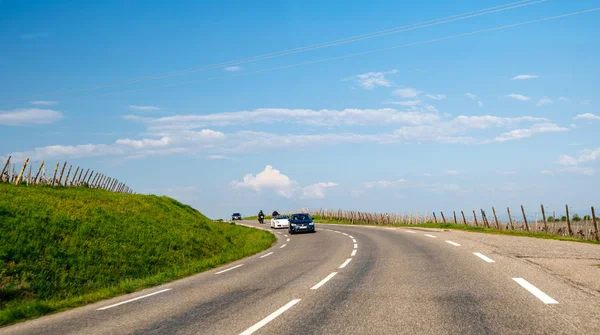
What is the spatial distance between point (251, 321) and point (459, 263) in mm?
7905

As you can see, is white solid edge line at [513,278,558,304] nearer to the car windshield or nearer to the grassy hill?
the grassy hill

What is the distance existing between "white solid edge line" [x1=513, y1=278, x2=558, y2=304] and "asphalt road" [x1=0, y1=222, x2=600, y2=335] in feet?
0.05

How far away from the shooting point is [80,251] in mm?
17328

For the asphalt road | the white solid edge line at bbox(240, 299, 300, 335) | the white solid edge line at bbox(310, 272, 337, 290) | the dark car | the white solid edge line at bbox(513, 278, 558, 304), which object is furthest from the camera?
the dark car

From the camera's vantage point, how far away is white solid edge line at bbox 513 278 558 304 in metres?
7.29

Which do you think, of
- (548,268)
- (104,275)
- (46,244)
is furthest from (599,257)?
(46,244)

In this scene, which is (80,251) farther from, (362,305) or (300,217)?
(300,217)

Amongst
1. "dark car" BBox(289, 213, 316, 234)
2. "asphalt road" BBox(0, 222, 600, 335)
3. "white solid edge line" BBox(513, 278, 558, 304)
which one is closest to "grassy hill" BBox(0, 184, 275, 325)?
"asphalt road" BBox(0, 222, 600, 335)

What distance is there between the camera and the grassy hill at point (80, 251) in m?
12.9

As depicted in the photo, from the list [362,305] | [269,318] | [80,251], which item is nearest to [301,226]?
[80,251]

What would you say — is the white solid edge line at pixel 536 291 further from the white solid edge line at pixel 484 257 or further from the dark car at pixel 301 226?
the dark car at pixel 301 226

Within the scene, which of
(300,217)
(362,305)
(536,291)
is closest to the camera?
(362,305)

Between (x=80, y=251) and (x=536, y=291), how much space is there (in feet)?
50.0

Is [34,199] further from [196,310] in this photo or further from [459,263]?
[459,263]
